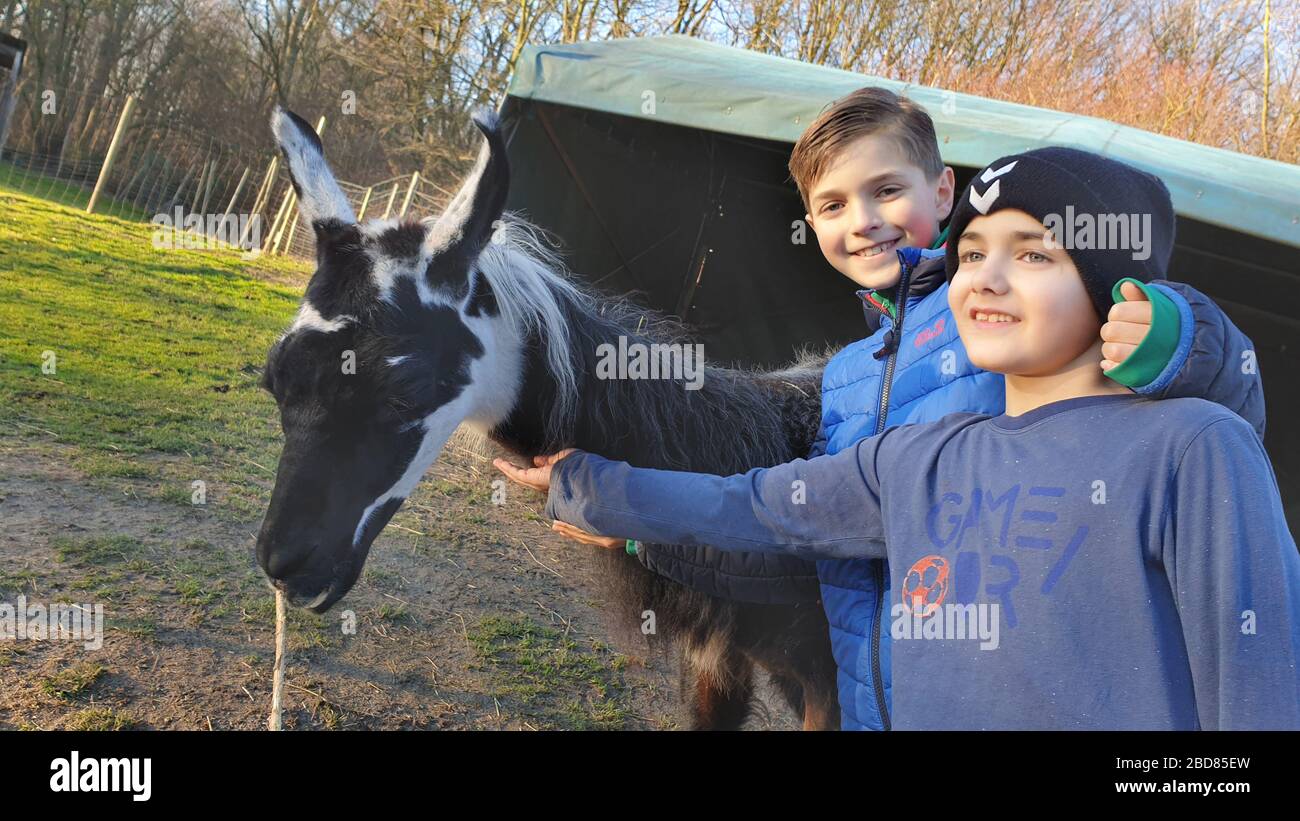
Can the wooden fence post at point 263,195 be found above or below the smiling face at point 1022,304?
above

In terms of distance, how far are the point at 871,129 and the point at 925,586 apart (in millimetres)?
1251

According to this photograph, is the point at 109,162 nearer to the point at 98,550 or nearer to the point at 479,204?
the point at 98,550

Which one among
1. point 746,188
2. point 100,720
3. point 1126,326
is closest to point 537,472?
point 1126,326

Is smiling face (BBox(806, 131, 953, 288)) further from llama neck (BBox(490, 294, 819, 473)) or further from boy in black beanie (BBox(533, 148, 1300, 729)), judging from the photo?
llama neck (BBox(490, 294, 819, 473))

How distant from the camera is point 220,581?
3.96m

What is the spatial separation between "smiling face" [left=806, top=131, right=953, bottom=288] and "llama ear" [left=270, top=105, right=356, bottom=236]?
135 centimetres

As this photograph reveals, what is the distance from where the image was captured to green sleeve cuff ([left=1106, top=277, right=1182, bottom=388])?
4.13ft

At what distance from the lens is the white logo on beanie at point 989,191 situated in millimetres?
1506

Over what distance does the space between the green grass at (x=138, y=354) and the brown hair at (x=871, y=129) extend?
13.2 feet

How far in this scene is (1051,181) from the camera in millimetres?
1455

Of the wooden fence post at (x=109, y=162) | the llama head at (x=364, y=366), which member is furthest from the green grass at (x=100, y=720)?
the wooden fence post at (x=109, y=162)

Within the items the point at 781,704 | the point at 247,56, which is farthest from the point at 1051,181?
the point at 247,56

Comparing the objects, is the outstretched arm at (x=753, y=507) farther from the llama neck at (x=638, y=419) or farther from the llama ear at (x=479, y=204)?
the llama ear at (x=479, y=204)
